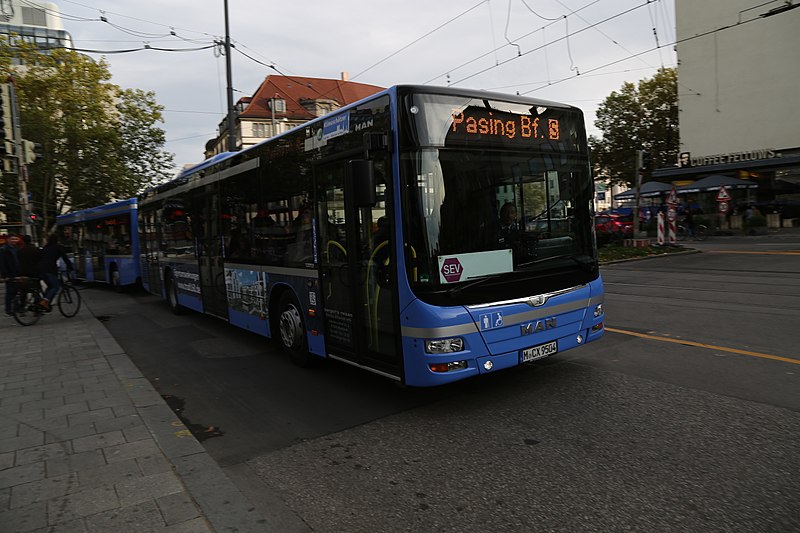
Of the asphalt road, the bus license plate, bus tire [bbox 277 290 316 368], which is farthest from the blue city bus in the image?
the bus license plate

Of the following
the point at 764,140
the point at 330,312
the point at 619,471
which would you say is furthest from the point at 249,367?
the point at 764,140

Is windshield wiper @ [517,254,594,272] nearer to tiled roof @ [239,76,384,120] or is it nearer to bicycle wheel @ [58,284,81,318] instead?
bicycle wheel @ [58,284,81,318]

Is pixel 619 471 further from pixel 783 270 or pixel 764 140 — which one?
pixel 764 140

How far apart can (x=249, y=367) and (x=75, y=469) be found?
3.17 metres

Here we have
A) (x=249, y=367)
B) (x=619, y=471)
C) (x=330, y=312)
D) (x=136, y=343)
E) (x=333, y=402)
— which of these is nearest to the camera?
(x=619, y=471)

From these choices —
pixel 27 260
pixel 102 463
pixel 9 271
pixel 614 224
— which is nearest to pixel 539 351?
pixel 102 463

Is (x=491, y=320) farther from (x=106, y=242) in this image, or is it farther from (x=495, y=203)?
(x=106, y=242)

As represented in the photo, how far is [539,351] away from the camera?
5.14 metres

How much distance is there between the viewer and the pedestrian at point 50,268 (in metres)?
11.5

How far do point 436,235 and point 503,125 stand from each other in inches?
54.7

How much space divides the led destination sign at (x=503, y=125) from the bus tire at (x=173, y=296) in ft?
29.9

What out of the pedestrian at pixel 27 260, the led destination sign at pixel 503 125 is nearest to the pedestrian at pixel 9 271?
the pedestrian at pixel 27 260

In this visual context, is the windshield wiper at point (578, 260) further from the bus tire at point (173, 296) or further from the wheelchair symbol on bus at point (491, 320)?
the bus tire at point (173, 296)

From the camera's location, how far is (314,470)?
397 centimetres
